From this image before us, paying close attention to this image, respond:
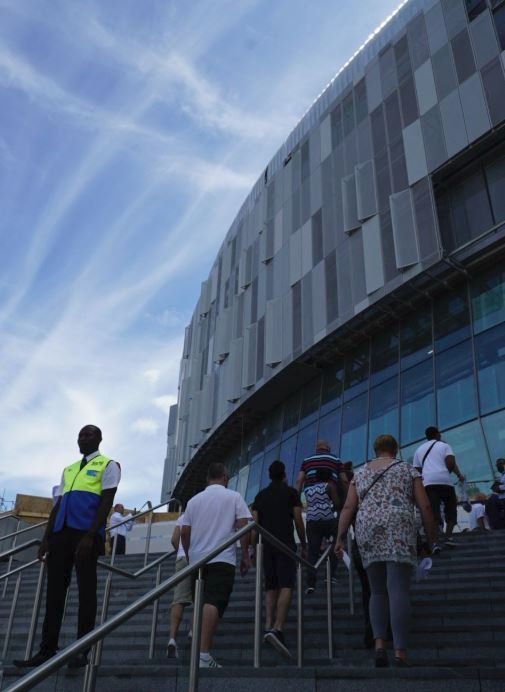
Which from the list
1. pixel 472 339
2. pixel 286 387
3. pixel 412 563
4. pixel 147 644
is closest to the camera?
pixel 412 563

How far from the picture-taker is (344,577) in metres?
7.52

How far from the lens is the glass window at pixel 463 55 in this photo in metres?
17.5

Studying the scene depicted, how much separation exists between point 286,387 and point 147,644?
16.8 meters

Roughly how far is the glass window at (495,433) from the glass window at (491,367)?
233mm

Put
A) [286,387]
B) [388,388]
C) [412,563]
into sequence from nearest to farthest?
1. [412,563]
2. [388,388]
3. [286,387]

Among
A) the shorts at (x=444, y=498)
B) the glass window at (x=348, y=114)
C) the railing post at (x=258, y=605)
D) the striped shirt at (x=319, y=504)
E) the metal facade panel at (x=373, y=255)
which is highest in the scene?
the glass window at (x=348, y=114)

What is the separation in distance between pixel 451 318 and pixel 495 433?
380 centimetres

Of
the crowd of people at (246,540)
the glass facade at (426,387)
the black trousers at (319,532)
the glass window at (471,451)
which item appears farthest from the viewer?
the glass facade at (426,387)

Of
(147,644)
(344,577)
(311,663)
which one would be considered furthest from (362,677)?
(344,577)

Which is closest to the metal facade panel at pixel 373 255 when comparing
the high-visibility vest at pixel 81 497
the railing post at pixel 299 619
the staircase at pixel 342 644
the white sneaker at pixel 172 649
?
the staircase at pixel 342 644

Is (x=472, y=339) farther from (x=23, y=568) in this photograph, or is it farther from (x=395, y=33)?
(x=23, y=568)

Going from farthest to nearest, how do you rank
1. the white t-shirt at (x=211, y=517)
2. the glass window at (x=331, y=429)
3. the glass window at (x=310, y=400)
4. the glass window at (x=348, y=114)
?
the glass window at (x=348, y=114), the glass window at (x=310, y=400), the glass window at (x=331, y=429), the white t-shirt at (x=211, y=517)

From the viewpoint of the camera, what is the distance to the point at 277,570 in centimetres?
558

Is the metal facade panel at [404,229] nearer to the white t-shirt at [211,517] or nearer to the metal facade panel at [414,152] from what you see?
the metal facade panel at [414,152]
